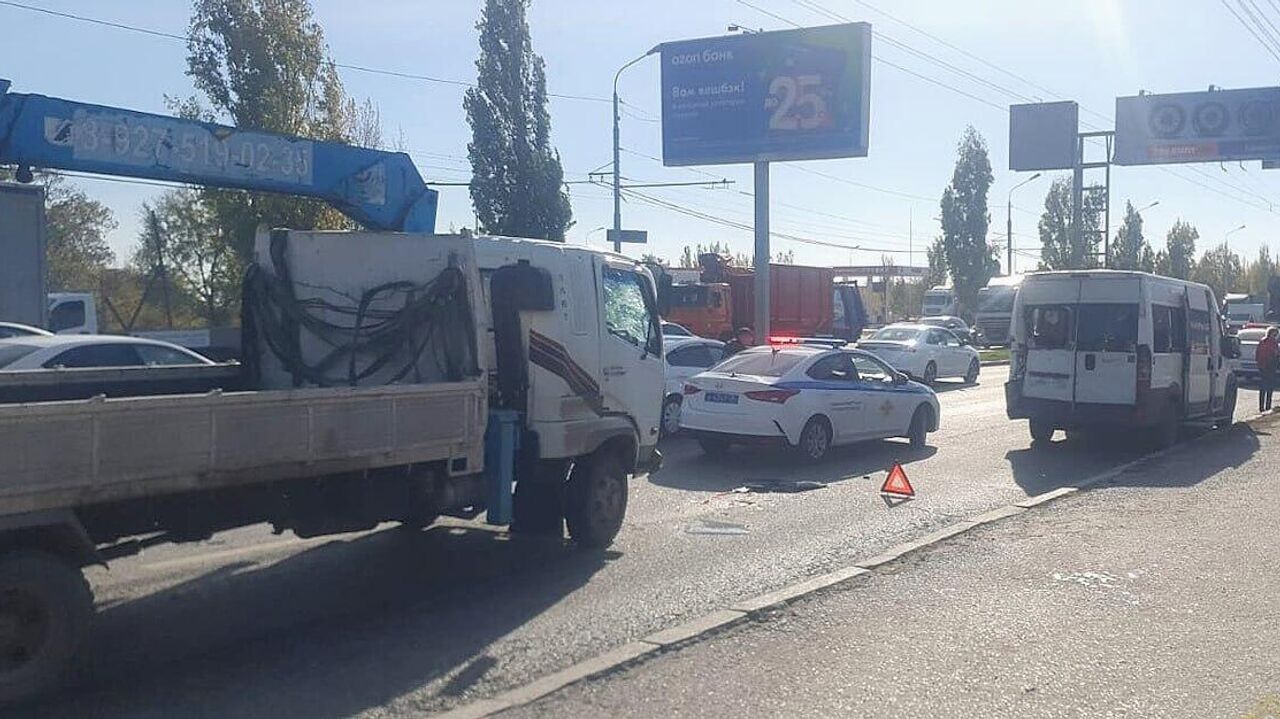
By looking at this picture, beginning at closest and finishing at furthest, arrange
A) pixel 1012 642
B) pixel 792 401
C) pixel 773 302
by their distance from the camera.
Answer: pixel 1012 642 < pixel 792 401 < pixel 773 302

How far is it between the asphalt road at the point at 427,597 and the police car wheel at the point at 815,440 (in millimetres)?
1671

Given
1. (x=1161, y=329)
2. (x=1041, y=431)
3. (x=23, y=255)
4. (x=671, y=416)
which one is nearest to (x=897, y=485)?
(x=1041, y=431)

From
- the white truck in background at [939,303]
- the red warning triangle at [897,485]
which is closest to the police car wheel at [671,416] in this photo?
the red warning triangle at [897,485]

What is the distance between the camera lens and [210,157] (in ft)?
27.5

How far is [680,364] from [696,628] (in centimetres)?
1188

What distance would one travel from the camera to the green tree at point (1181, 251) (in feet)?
311

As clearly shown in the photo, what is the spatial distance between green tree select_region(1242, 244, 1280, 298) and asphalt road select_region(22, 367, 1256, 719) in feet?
340

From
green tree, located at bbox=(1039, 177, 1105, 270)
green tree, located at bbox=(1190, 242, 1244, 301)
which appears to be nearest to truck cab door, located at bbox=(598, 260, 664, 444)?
green tree, located at bbox=(1039, 177, 1105, 270)

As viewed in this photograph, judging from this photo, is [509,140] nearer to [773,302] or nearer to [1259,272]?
[773,302]

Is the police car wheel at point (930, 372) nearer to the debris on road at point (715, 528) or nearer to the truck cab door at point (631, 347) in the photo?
the debris on road at point (715, 528)

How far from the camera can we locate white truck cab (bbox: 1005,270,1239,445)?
1666 centimetres

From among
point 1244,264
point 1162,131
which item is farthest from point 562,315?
point 1244,264

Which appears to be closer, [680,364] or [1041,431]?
[1041,431]

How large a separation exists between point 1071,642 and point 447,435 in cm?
409
